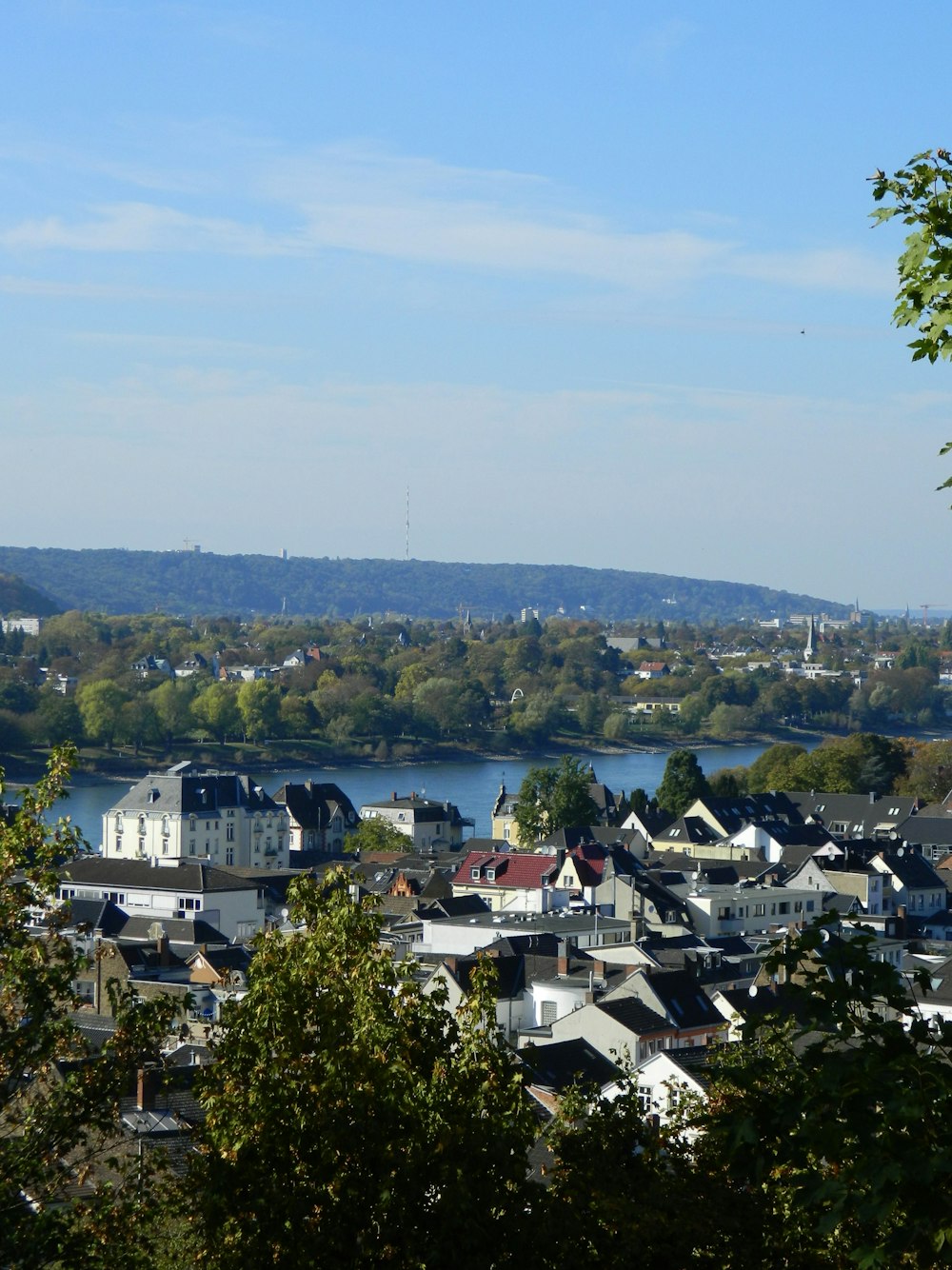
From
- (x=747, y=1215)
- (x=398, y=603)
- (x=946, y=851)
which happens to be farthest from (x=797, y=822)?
(x=398, y=603)

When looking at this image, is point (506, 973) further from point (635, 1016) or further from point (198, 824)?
point (198, 824)

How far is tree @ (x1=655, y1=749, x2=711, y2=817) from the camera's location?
2816 cm

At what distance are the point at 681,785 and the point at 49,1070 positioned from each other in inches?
1010

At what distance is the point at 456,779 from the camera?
140ft

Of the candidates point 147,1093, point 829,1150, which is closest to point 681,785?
point 147,1093

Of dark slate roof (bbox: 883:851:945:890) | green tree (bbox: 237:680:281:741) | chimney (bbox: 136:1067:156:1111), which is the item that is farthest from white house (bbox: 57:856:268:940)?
green tree (bbox: 237:680:281:741)

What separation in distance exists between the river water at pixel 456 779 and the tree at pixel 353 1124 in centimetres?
2595

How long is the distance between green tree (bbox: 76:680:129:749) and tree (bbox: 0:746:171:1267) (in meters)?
43.2

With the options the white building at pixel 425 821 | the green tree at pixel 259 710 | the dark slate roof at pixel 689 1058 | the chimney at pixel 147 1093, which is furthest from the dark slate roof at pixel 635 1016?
the green tree at pixel 259 710

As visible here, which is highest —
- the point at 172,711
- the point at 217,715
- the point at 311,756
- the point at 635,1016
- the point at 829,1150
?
the point at 829,1150

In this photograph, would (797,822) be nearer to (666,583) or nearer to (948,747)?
(948,747)

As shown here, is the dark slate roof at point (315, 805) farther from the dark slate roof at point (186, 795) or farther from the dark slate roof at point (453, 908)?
the dark slate roof at point (453, 908)

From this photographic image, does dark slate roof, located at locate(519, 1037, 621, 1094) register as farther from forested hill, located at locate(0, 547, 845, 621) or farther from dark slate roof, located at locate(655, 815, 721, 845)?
forested hill, located at locate(0, 547, 845, 621)

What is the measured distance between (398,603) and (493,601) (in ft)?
38.3
